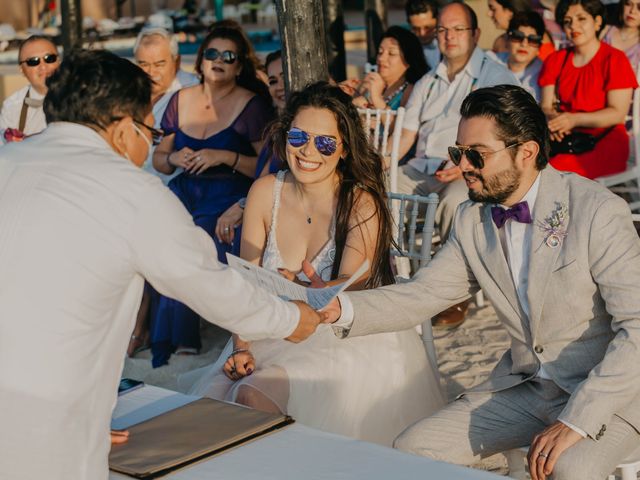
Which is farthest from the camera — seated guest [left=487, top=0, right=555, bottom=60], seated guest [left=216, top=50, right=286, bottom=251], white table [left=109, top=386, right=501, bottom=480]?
seated guest [left=487, top=0, right=555, bottom=60]

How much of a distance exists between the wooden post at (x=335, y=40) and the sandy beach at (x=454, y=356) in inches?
111

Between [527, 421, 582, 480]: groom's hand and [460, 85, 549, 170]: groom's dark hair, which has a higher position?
[460, 85, 549, 170]: groom's dark hair

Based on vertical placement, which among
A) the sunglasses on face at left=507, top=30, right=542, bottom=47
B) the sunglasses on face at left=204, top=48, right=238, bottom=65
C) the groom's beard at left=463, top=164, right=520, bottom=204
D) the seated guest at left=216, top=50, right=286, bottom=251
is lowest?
the seated guest at left=216, top=50, right=286, bottom=251

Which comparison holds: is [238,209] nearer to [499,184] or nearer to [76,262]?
[499,184]

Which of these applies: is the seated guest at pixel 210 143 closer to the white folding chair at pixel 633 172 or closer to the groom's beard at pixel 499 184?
the white folding chair at pixel 633 172

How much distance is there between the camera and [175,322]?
5691 millimetres

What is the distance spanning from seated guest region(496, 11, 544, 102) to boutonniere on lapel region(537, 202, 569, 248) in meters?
3.76

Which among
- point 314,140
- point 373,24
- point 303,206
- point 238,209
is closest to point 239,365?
point 303,206

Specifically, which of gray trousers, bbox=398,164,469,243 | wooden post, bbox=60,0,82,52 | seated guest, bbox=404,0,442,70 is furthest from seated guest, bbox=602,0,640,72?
wooden post, bbox=60,0,82,52

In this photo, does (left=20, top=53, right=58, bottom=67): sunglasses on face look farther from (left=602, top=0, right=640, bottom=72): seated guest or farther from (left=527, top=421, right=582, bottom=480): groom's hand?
(left=527, top=421, right=582, bottom=480): groom's hand

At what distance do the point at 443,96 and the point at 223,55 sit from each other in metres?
1.32

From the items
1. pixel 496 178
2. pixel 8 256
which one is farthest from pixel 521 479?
pixel 8 256

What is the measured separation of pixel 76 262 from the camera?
7.24ft

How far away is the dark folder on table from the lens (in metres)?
2.59
